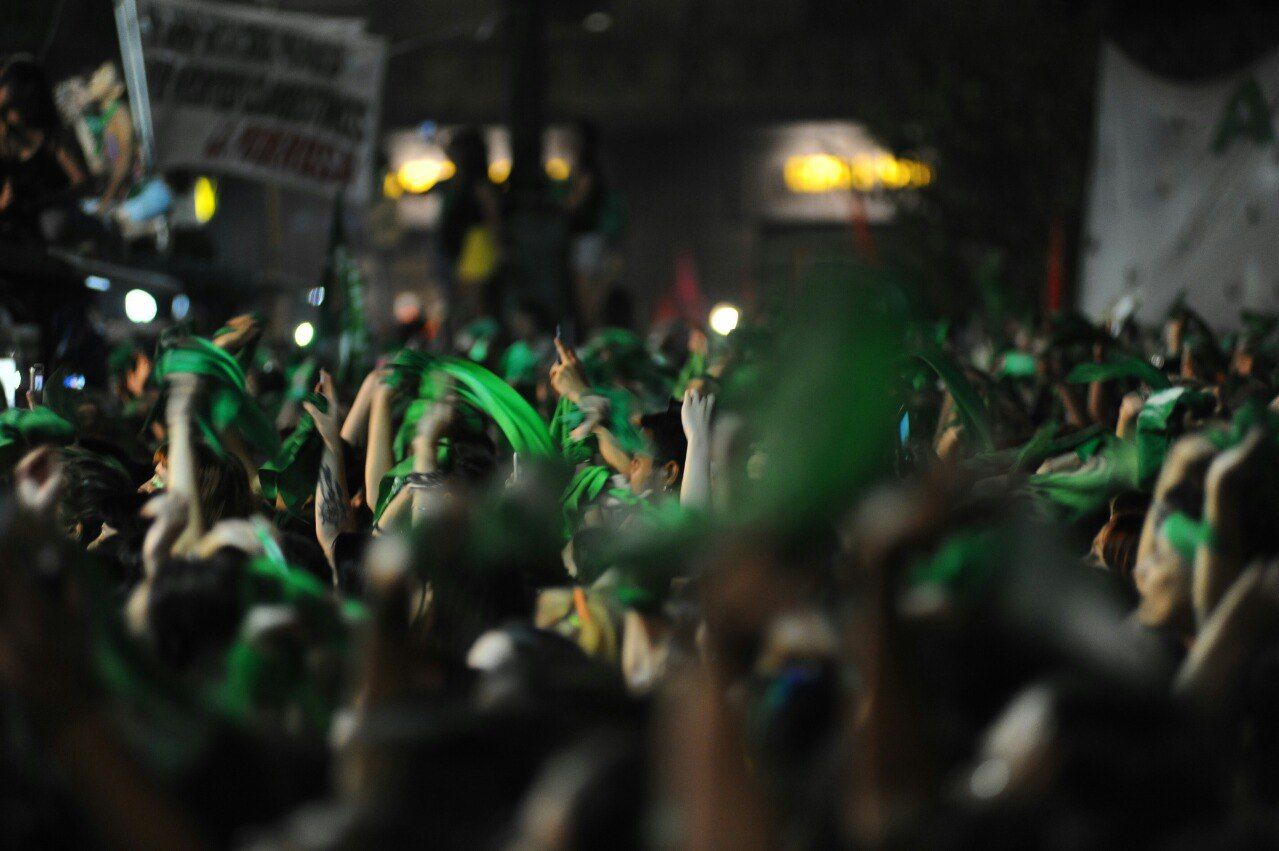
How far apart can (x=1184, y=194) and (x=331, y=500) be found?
843 cm

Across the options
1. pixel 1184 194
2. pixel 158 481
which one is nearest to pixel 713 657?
pixel 158 481

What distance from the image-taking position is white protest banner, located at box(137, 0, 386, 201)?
10953 millimetres

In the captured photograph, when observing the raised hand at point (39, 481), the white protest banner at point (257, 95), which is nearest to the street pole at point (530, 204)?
the white protest banner at point (257, 95)

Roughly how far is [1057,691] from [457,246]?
12.4 m

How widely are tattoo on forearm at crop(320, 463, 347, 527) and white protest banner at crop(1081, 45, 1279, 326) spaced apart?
6.85 metres

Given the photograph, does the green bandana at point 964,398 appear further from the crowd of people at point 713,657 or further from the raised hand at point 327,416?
the raised hand at point 327,416

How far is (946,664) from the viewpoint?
9.31 ft

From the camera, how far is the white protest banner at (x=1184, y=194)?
38.7 feet

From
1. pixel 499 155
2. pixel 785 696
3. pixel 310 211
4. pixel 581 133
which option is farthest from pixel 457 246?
pixel 499 155

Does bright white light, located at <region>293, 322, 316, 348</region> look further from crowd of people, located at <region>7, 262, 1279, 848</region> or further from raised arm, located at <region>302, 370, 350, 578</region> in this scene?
crowd of people, located at <region>7, 262, 1279, 848</region>

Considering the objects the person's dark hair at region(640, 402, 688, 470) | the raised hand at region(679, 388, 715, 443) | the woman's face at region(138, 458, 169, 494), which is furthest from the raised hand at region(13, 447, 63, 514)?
the person's dark hair at region(640, 402, 688, 470)

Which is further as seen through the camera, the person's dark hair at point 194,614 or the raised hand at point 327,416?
the raised hand at point 327,416

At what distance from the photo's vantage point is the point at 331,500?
215 inches

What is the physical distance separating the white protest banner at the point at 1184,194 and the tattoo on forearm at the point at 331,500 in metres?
6.85
